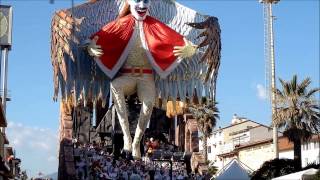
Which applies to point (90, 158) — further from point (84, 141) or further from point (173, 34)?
point (173, 34)

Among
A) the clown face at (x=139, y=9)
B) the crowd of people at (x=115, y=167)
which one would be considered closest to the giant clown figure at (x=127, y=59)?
the clown face at (x=139, y=9)

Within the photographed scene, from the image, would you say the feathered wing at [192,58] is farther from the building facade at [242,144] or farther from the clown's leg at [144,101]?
the building facade at [242,144]

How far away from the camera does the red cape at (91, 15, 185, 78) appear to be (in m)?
30.6

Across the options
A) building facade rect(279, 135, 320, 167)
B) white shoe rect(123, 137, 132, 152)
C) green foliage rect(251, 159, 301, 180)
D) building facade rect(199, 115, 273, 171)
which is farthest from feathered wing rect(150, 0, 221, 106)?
building facade rect(199, 115, 273, 171)

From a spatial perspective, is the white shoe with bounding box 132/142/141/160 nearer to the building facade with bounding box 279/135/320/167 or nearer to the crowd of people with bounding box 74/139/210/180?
the crowd of people with bounding box 74/139/210/180

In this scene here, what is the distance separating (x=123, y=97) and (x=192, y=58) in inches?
152

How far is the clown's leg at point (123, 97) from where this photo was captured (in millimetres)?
31125

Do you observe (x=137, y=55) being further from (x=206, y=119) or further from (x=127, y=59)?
(x=206, y=119)

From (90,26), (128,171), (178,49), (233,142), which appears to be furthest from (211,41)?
(233,142)

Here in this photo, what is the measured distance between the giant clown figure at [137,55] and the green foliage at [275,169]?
247 inches

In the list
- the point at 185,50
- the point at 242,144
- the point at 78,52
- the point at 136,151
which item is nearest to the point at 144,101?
the point at 136,151

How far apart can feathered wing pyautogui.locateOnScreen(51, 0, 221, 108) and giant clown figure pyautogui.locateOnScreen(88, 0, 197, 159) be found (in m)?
0.90

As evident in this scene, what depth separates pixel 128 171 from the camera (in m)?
26.8

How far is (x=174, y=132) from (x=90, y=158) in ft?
32.7
